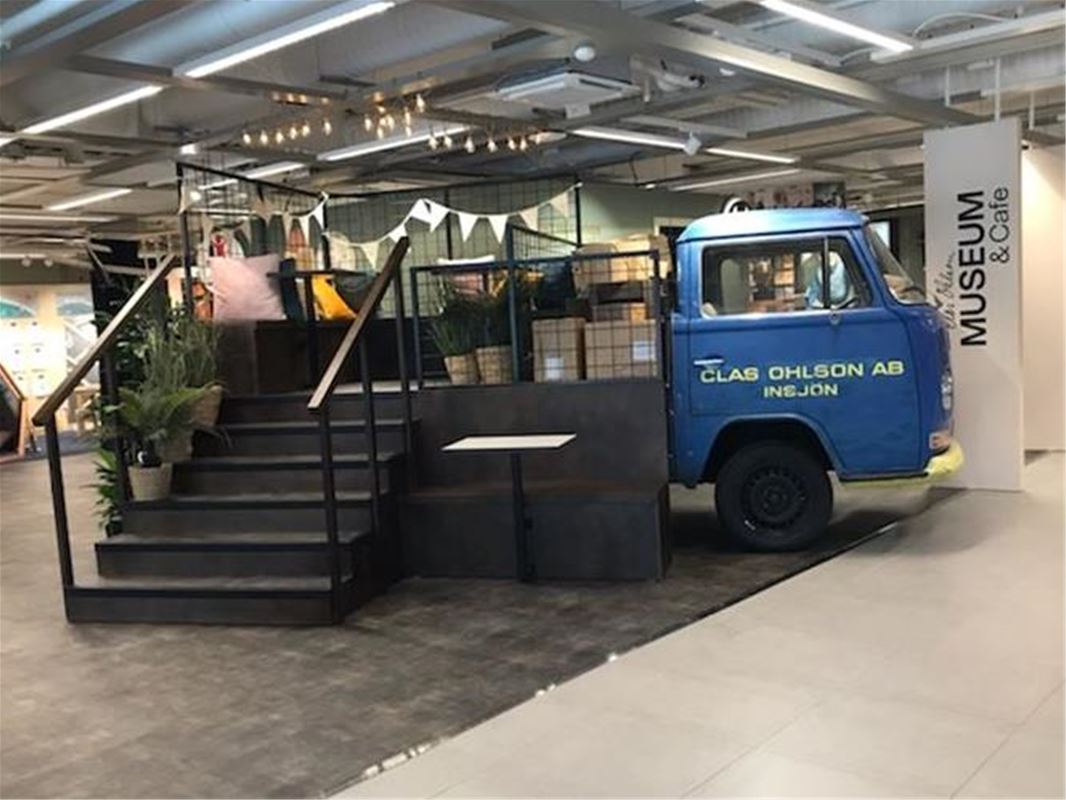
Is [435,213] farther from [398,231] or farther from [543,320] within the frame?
[543,320]

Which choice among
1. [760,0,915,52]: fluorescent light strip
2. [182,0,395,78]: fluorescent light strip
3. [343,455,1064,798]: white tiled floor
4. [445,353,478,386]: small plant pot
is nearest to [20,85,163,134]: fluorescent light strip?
[182,0,395,78]: fluorescent light strip

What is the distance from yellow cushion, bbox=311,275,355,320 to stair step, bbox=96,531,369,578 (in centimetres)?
233

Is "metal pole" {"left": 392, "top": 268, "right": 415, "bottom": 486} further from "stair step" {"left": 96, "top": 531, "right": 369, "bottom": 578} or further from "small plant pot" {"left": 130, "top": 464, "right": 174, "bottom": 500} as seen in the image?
"small plant pot" {"left": 130, "top": 464, "right": 174, "bottom": 500}

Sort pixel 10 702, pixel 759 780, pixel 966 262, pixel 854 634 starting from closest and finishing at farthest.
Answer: pixel 759 780
pixel 10 702
pixel 854 634
pixel 966 262

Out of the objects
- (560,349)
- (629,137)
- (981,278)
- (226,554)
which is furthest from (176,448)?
(981,278)

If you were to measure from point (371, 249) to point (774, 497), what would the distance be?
413 centimetres

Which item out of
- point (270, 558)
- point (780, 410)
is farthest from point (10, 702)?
point (780, 410)

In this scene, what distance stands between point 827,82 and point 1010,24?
1195 millimetres

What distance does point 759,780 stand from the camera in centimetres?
298

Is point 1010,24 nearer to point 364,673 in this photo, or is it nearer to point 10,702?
point 364,673

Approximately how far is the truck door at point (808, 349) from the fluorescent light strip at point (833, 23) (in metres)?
1.15

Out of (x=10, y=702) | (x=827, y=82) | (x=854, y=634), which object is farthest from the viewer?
(x=827, y=82)

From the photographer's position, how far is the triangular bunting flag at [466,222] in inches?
316

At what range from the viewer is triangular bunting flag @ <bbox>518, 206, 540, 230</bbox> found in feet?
26.3
